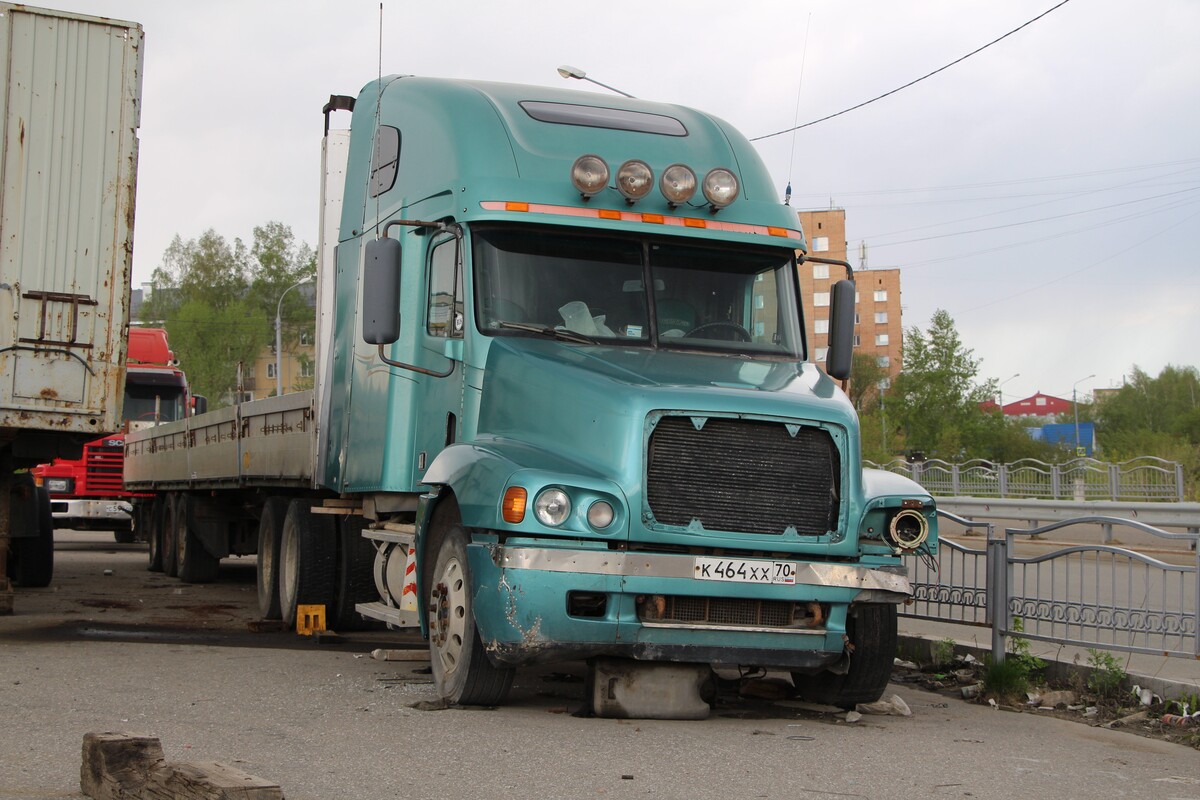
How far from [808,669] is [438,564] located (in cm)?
207

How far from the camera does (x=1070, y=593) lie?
938cm

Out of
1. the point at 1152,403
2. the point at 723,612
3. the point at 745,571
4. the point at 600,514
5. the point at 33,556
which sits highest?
the point at 1152,403

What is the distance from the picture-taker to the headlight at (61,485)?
23.1m

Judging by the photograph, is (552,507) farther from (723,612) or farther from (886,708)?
(886,708)

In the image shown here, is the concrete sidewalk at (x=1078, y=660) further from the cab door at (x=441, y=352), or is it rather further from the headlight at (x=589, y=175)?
the headlight at (x=589, y=175)

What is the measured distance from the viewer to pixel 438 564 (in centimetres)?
815

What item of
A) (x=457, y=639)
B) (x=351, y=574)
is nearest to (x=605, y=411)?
(x=457, y=639)

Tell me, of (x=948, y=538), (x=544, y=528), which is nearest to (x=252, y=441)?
(x=948, y=538)

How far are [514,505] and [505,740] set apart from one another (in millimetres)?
1112

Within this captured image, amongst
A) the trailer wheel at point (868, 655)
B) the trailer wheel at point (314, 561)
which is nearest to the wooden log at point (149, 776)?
the trailer wheel at point (868, 655)

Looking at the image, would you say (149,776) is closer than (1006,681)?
Yes

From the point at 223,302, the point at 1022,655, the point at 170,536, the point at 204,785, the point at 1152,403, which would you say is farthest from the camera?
the point at 1152,403

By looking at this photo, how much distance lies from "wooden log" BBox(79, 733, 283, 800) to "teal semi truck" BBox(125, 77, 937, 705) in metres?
2.31

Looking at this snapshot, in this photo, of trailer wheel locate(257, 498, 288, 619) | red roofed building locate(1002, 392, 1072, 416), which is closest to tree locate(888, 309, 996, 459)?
trailer wheel locate(257, 498, 288, 619)
